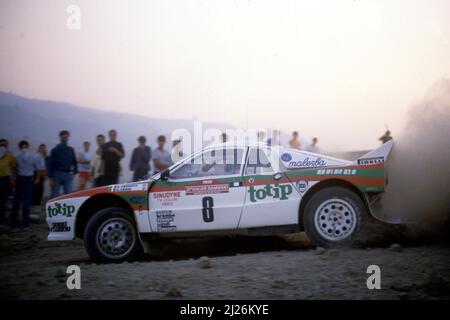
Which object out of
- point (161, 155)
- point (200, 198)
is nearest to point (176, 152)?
point (161, 155)

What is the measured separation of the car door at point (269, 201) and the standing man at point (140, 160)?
3593mm

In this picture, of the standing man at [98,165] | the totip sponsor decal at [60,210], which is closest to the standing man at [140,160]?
the standing man at [98,165]

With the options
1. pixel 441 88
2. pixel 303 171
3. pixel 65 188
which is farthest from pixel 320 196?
pixel 65 188

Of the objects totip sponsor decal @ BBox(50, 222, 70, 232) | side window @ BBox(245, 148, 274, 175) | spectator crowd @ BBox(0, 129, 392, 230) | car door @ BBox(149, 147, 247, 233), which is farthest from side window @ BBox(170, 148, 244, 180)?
spectator crowd @ BBox(0, 129, 392, 230)

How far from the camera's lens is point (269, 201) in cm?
639

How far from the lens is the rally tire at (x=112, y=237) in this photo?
21.2ft

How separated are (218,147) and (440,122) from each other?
3495 mm

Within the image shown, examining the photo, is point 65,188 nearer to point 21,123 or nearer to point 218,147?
point 218,147

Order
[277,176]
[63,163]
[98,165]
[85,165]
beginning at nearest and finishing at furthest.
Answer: [277,176], [63,163], [98,165], [85,165]

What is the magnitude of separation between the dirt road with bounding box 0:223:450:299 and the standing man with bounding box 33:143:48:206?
4484 mm

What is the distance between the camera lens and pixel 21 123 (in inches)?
595

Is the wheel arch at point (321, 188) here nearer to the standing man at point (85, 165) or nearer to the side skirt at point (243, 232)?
the side skirt at point (243, 232)

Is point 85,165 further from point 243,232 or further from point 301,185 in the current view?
point 301,185

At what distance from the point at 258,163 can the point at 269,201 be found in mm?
542
